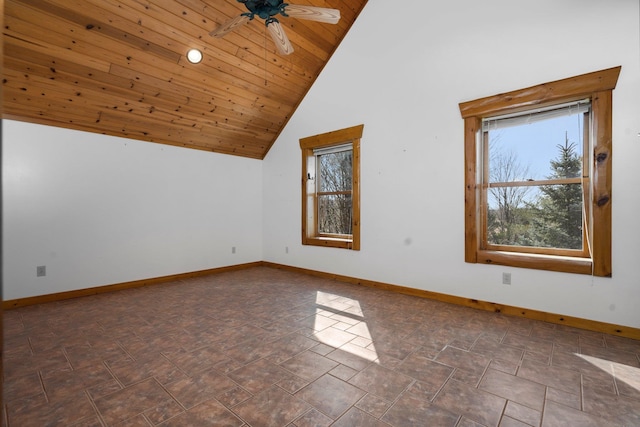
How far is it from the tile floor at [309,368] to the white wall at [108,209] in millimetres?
593

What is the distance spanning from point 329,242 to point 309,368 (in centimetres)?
261

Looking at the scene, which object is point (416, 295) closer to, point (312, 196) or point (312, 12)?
point (312, 196)

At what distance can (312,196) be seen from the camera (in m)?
5.11

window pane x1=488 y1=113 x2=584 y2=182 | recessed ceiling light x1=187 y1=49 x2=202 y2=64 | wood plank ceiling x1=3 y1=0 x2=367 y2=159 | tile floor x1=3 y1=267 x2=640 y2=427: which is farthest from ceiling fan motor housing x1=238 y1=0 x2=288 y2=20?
tile floor x1=3 y1=267 x2=640 y2=427

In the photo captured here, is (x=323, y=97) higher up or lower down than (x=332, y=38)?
lower down

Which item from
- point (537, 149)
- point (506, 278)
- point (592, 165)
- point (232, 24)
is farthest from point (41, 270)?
point (592, 165)

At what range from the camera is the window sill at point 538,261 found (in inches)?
109

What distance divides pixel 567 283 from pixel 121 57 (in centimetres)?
477

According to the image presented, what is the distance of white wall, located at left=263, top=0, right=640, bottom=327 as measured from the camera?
103 inches

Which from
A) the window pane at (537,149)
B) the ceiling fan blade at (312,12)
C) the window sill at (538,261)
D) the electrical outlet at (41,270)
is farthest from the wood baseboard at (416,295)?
the ceiling fan blade at (312,12)

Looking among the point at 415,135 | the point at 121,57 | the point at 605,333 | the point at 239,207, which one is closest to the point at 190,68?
the point at 121,57

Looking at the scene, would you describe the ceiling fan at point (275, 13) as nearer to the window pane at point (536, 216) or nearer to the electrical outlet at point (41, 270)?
the window pane at point (536, 216)

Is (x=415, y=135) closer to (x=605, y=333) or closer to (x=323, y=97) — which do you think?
(x=323, y=97)

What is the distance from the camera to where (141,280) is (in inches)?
168
